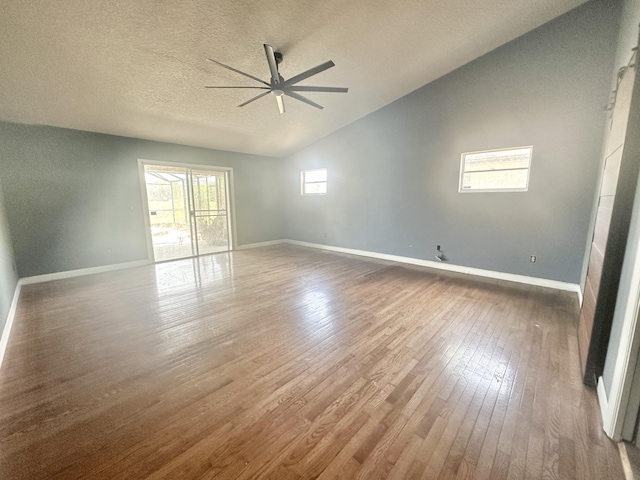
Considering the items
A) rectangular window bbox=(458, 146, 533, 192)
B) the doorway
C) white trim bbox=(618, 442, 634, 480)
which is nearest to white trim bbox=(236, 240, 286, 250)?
the doorway

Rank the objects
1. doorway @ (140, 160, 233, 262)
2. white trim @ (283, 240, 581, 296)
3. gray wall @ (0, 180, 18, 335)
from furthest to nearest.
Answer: doorway @ (140, 160, 233, 262) < white trim @ (283, 240, 581, 296) < gray wall @ (0, 180, 18, 335)

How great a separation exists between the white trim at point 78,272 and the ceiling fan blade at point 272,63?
185 inches

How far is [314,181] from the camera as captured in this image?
698cm

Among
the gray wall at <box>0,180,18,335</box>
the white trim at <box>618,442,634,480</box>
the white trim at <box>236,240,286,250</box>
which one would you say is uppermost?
the gray wall at <box>0,180,18,335</box>

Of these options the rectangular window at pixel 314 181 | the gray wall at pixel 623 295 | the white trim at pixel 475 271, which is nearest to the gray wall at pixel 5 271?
the gray wall at pixel 623 295

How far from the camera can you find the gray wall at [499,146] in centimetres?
340

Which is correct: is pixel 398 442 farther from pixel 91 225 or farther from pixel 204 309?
pixel 91 225

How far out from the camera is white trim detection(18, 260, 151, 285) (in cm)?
420

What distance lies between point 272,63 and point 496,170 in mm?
3813

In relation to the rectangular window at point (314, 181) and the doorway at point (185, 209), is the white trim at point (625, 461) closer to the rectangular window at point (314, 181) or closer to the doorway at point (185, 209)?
the rectangular window at point (314, 181)

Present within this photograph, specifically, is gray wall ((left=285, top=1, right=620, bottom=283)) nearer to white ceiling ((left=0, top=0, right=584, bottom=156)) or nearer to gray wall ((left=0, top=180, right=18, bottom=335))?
white ceiling ((left=0, top=0, right=584, bottom=156))

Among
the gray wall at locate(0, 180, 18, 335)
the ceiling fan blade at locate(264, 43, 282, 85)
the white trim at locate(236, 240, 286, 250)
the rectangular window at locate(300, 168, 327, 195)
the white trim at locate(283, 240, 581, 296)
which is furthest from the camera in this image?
the white trim at locate(236, 240, 286, 250)

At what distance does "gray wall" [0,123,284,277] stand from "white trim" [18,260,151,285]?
71 mm

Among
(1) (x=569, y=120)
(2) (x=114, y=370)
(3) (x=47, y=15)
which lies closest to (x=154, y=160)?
(3) (x=47, y=15)
